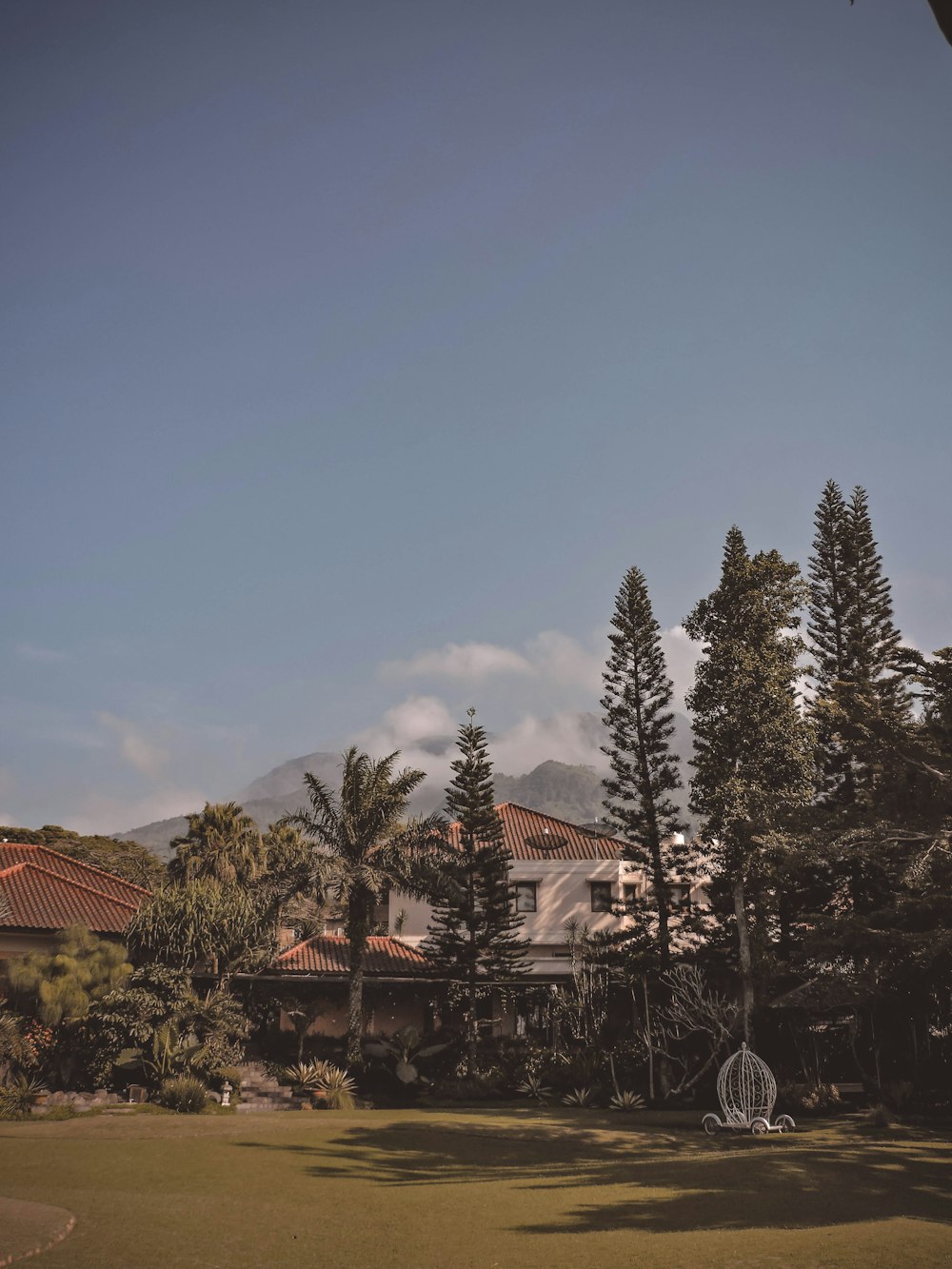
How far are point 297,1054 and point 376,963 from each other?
13.4ft

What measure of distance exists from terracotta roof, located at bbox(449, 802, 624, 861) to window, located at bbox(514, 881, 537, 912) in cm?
101

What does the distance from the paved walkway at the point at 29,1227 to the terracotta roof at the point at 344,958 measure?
1880 cm

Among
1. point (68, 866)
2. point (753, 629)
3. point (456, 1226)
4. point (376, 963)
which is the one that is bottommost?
point (456, 1226)

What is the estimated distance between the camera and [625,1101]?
23375mm

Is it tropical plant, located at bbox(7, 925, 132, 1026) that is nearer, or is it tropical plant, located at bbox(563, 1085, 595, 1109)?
tropical plant, located at bbox(7, 925, 132, 1026)

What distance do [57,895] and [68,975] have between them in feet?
16.6

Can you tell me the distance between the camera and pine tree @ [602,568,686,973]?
98.9 ft

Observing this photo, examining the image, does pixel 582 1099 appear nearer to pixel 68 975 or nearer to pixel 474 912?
pixel 474 912

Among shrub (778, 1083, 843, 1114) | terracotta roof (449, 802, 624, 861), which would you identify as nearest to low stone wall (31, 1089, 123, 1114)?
shrub (778, 1083, 843, 1114)

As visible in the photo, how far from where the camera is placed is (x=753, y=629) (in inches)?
1129

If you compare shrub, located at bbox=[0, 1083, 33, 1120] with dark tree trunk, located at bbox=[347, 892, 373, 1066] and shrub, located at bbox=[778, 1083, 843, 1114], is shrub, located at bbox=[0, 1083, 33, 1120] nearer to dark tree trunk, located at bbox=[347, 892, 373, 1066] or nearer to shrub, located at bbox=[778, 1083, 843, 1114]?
dark tree trunk, located at bbox=[347, 892, 373, 1066]

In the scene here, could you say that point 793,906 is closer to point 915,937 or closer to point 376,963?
point 915,937

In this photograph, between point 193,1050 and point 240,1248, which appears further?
point 193,1050

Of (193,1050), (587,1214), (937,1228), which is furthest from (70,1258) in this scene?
(193,1050)
